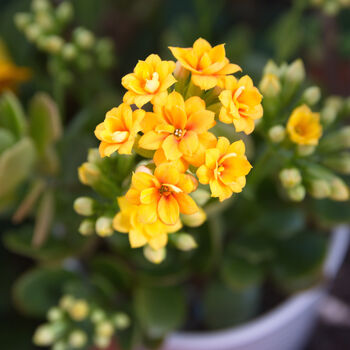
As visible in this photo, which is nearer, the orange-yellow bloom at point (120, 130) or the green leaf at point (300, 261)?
the orange-yellow bloom at point (120, 130)

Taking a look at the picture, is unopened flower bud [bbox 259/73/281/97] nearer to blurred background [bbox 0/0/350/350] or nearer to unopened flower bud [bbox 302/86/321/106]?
unopened flower bud [bbox 302/86/321/106]

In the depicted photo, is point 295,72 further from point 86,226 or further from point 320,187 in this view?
point 86,226

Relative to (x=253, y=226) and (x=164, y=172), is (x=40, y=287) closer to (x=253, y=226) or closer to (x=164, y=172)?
(x=253, y=226)

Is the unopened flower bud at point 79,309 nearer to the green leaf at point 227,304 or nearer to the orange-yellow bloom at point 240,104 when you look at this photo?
the green leaf at point 227,304

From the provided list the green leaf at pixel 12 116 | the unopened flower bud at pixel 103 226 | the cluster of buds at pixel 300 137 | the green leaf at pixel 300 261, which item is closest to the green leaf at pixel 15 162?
the green leaf at pixel 12 116

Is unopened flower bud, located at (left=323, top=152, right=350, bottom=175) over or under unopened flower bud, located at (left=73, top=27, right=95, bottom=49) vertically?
under

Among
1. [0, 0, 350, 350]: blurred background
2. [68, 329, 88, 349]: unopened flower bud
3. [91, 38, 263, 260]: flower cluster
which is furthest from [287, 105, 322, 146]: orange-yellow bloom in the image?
[68, 329, 88, 349]: unopened flower bud

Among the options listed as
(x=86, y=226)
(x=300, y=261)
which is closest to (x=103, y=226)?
(x=86, y=226)
